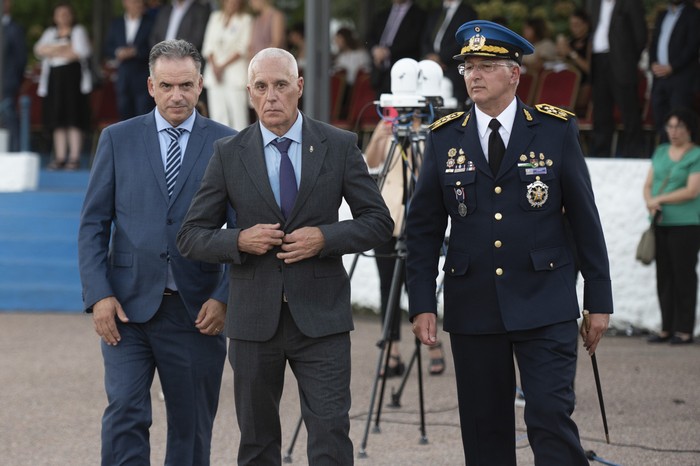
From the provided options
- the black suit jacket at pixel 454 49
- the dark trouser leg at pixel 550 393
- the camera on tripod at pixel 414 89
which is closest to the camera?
the dark trouser leg at pixel 550 393

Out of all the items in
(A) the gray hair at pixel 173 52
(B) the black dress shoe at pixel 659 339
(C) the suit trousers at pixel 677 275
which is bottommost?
(B) the black dress shoe at pixel 659 339

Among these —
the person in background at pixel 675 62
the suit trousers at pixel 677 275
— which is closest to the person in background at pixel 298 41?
the person in background at pixel 675 62

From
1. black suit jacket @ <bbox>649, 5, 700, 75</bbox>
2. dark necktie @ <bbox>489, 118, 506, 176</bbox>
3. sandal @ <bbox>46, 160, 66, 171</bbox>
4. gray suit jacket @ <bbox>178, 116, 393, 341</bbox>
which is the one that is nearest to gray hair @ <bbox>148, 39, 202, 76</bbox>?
gray suit jacket @ <bbox>178, 116, 393, 341</bbox>

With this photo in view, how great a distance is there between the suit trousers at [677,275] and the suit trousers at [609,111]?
5.76 ft

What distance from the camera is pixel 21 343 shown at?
1109cm

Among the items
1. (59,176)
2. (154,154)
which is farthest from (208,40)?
(154,154)

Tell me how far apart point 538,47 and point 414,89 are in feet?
28.1

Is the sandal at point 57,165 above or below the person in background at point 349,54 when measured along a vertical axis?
below

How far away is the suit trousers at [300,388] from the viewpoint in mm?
4789

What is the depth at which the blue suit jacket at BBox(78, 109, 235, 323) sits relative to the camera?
17.2 ft

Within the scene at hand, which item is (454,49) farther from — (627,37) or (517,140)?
(517,140)

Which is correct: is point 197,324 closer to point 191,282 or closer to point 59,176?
point 191,282

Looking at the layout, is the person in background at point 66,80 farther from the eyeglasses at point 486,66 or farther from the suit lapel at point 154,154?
the eyeglasses at point 486,66

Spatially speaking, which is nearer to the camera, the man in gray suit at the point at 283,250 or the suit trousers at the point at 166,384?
the man in gray suit at the point at 283,250
